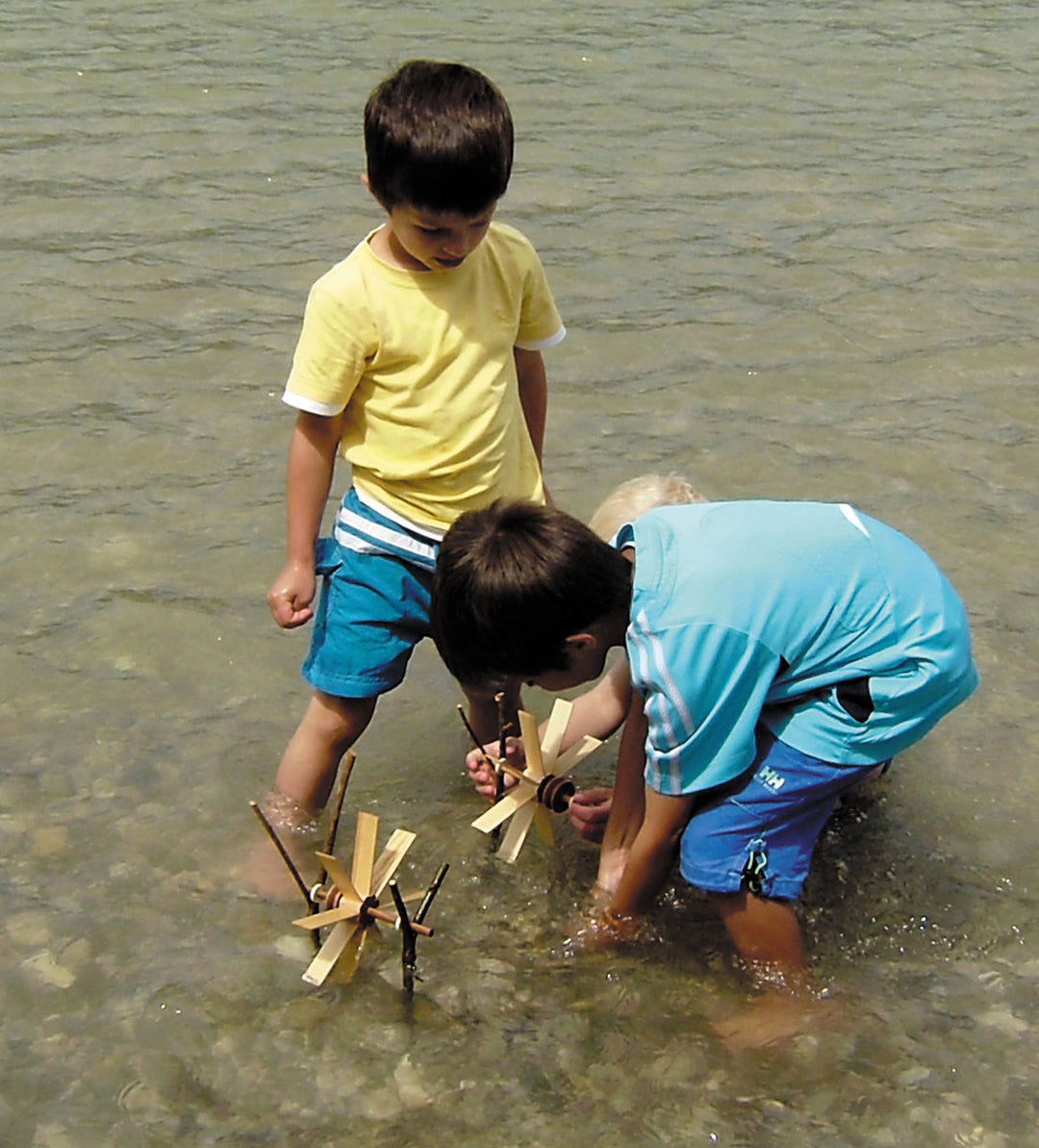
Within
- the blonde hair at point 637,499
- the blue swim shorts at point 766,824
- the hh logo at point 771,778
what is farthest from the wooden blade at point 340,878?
the blonde hair at point 637,499

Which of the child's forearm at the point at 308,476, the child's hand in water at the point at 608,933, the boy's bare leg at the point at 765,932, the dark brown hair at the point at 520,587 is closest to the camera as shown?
the dark brown hair at the point at 520,587

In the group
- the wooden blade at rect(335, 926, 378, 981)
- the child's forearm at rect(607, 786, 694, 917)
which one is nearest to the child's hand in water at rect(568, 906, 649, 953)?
the child's forearm at rect(607, 786, 694, 917)

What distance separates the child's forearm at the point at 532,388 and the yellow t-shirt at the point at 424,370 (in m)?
0.12

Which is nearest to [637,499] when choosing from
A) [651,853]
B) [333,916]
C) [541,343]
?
[541,343]

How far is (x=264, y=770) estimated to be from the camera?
3469mm

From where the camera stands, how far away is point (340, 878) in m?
2.60

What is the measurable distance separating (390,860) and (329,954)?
194 mm

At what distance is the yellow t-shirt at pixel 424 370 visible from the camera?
277cm

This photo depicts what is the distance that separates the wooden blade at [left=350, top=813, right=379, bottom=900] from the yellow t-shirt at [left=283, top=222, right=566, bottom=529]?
2.04 feet

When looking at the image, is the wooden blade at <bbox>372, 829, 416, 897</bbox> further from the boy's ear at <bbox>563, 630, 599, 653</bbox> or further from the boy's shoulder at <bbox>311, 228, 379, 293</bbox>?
the boy's shoulder at <bbox>311, 228, 379, 293</bbox>

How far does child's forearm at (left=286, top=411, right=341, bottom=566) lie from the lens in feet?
9.46

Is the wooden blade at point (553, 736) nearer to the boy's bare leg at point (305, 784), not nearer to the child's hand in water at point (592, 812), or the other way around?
the child's hand in water at point (592, 812)

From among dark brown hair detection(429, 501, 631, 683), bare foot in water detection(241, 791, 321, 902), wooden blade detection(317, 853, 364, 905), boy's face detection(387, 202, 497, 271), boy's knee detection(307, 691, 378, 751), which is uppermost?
boy's face detection(387, 202, 497, 271)

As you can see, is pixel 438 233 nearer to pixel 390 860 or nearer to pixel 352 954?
pixel 390 860
